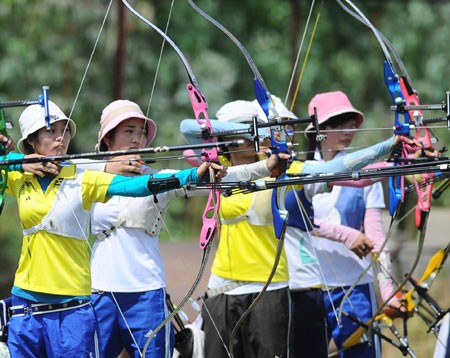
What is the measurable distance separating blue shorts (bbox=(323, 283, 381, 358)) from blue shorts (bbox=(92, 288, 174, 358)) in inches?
52.4

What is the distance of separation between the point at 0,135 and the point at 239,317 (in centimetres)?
152

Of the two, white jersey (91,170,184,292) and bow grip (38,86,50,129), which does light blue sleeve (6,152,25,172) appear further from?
white jersey (91,170,184,292)

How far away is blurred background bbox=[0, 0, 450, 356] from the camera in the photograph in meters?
17.1

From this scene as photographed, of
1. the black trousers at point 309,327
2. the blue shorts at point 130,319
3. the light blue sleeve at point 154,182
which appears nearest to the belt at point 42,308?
the blue shorts at point 130,319

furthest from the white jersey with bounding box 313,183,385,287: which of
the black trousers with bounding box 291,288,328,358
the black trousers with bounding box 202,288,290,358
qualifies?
the black trousers with bounding box 202,288,290,358

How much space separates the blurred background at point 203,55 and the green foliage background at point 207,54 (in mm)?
15

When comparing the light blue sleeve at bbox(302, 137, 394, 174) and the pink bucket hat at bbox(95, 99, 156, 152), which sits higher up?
the pink bucket hat at bbox(95, 99, 156, 152)

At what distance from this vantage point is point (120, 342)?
19.7 ft

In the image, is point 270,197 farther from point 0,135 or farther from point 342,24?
point 342,24

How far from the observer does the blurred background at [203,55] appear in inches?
674

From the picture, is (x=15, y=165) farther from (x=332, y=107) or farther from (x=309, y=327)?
(x=332, y=107)

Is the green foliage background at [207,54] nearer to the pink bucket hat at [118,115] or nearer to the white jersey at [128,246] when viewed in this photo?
the pink bucket hat at [118,115]

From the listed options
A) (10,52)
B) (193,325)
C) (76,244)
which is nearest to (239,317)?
(193,325)

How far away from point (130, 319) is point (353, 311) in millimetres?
1558
